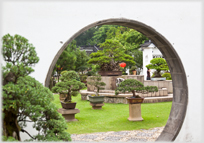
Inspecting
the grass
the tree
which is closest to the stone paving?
the grass

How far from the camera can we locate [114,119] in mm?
6125

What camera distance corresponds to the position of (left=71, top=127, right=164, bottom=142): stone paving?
14.2 ft

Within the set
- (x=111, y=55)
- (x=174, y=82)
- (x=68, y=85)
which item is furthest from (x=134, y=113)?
(x=111, y=55)

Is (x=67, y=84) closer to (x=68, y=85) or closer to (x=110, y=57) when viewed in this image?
(x=68, y=85)

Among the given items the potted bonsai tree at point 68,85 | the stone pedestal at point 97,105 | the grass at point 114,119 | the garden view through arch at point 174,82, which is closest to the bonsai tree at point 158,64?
the grass at point 114,119

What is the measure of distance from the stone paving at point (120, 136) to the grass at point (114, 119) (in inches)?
11.4

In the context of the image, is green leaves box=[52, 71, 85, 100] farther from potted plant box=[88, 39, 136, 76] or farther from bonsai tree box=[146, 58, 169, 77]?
bonsai tree box=[146, 58, 169, 77]

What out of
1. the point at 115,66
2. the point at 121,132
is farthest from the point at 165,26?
the point at 115,66

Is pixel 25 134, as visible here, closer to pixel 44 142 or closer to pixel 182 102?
pixel 44 142

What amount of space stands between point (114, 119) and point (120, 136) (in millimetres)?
1547

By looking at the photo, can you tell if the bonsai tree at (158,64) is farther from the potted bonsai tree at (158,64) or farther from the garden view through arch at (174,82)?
the garden view through arch at (174,82)

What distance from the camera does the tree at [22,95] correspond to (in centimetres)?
219

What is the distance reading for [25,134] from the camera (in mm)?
2830

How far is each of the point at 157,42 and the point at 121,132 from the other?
1956 millimetres
